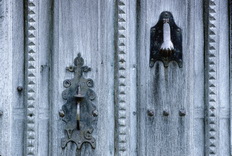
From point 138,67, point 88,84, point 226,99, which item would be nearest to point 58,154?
point 88,84

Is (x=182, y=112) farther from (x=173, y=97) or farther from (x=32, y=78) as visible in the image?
(x=32, y=78)

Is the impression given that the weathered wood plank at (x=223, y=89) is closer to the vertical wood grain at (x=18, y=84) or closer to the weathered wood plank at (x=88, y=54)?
the weathered wood plank at (x=88, y=54)

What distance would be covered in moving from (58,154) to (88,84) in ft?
0.97

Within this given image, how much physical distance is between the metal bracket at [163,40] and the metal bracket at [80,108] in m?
0.27

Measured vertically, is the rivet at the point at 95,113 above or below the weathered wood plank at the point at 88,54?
below

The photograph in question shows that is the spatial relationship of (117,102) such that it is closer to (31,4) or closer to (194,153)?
(194,153)

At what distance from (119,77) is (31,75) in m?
0.34

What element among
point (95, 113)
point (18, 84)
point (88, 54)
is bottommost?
point (95, 113)

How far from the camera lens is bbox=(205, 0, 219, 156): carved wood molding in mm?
1748

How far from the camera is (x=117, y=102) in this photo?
5.80 feet

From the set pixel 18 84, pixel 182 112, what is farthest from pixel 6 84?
pixel 182 112

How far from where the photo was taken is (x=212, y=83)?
175 cm

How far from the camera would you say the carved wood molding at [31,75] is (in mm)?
1750

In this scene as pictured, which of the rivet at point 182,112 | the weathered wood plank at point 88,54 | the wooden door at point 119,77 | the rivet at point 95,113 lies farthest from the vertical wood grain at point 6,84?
the rivet at point 182,112
